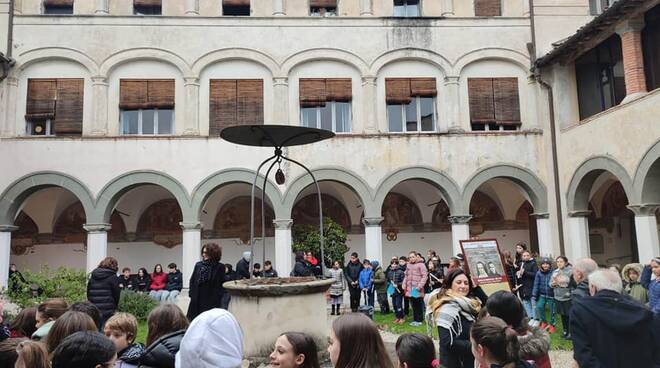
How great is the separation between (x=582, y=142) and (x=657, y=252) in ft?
12.0

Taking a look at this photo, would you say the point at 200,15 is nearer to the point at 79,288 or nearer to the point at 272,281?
the point at 79,288

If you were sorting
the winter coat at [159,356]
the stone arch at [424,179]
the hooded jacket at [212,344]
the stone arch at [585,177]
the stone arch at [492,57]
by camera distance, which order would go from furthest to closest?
1. the stone arch at [492,57]
2. the stone arch at [424,179]
3. the stone arch at [585,177]
4. the winter coat at [159,356]
5. the hooded jacket at [212,344]

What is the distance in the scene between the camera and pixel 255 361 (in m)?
6.42

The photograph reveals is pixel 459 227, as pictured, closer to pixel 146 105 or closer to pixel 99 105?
pixel 146 105

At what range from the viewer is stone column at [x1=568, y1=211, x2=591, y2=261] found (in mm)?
14469

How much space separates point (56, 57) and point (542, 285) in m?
14.9

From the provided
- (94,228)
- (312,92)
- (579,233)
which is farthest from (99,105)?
(579,233)

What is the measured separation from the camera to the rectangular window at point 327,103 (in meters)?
16.1

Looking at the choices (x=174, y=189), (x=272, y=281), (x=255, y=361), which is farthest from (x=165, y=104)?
(x=255, y=361)

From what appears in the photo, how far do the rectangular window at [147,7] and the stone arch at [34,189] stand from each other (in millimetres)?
6149

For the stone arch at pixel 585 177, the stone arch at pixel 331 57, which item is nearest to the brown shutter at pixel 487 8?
the stone arch at pixel 331 57

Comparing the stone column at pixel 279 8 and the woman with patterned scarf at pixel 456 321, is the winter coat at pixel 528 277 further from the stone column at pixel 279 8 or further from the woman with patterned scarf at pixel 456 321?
the stone column at pixel 279 8

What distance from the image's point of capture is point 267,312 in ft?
21.4

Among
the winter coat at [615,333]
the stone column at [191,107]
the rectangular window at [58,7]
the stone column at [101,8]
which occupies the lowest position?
the winter coat at [615,333]
